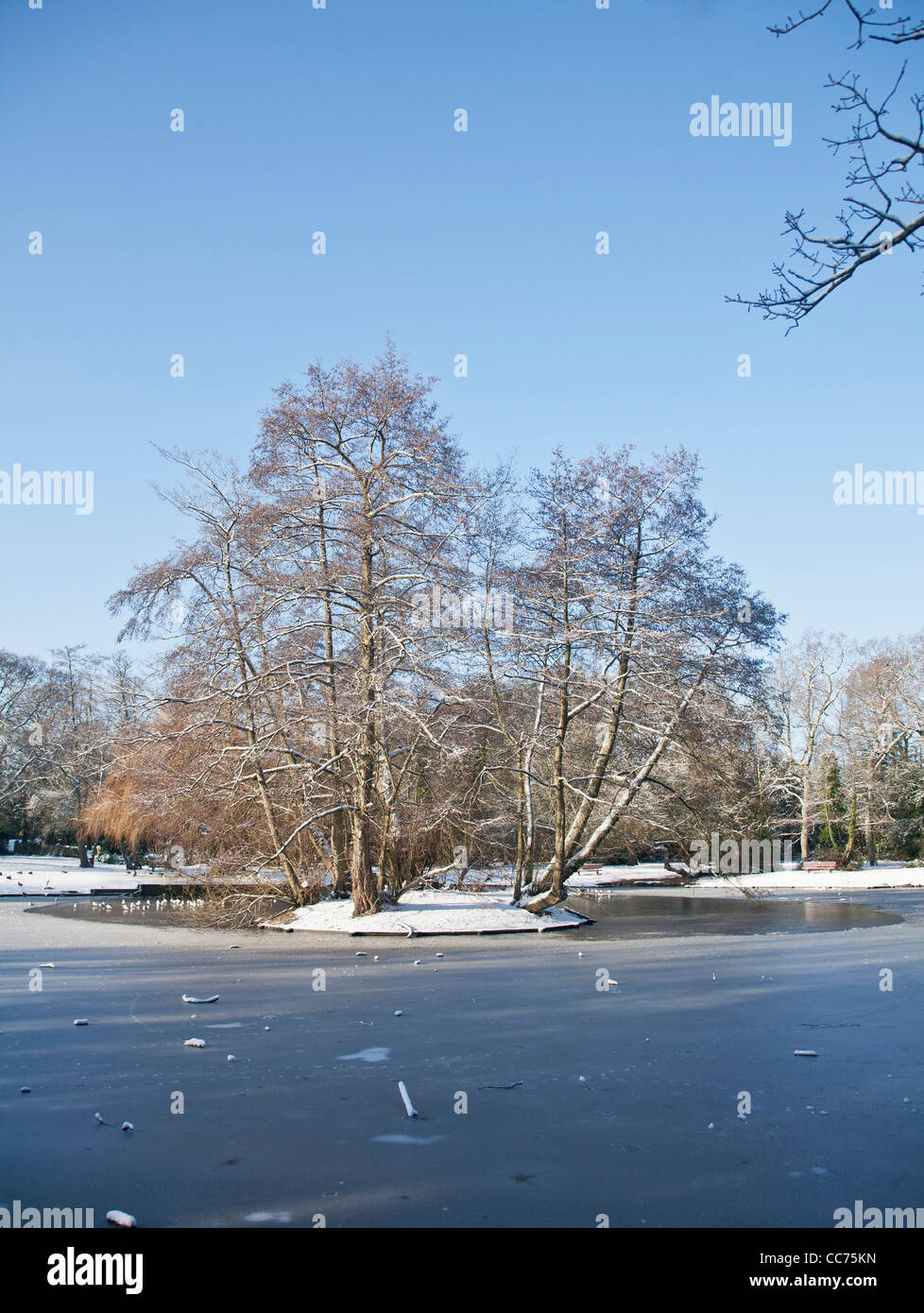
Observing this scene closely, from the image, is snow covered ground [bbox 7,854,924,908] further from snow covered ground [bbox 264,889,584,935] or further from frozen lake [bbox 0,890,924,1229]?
frozen lake [bbox 0,890,924,1229]

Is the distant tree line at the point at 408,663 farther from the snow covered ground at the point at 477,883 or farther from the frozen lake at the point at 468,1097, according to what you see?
the frozen lake at the point at 468,1097

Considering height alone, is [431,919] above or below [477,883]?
above

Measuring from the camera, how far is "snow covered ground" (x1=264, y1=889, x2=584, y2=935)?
19.2 m

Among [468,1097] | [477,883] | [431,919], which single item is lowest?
[477,883]

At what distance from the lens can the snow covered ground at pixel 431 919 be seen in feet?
63.1

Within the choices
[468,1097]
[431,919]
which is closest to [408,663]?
[431,919]

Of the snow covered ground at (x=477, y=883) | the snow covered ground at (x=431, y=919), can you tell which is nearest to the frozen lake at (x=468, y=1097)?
the snow covered ground at (x=431, y=919)

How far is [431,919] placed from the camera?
1994 cm

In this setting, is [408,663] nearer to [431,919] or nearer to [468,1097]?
[431,919]

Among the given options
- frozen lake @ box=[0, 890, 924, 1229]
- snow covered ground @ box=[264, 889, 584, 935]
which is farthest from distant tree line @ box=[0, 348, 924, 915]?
frozen lake @ box=[0, 890, 924, 1229]

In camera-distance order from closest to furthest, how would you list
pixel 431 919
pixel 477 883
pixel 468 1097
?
pixel 468 1097 → pixel 431 919 → pixel 477 883
